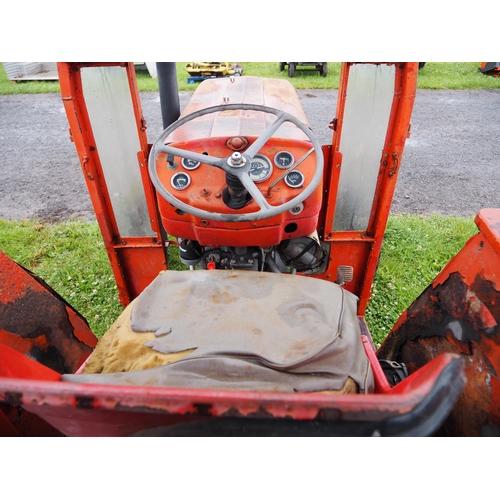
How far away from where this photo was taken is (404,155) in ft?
17.9

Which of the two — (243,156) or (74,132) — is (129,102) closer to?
(74,132)

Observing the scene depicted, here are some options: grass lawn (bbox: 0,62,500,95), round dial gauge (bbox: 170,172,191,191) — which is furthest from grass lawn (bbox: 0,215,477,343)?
grass lawn (bbox: 0,62,500,95)

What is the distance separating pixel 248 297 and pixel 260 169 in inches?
28.7

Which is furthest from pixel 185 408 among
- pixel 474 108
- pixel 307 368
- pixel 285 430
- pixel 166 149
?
pixel 474 108

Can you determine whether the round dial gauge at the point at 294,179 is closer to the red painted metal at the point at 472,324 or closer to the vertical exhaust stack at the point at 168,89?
the red painted metal at the point at 472,324

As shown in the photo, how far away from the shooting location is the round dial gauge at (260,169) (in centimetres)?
193

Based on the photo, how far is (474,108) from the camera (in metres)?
7.09

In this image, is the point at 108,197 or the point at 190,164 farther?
the point at 108,197

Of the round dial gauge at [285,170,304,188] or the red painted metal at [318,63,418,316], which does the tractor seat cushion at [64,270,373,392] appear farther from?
the red painted metal at [318,63,418,316]

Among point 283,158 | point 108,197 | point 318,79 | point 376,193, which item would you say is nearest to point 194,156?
point 283,158

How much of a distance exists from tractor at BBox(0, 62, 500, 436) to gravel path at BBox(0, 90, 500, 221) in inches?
83.0

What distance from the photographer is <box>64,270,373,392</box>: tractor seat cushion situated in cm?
115

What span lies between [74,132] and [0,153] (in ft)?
15.5

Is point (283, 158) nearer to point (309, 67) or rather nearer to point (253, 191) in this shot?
point (253, 191)
